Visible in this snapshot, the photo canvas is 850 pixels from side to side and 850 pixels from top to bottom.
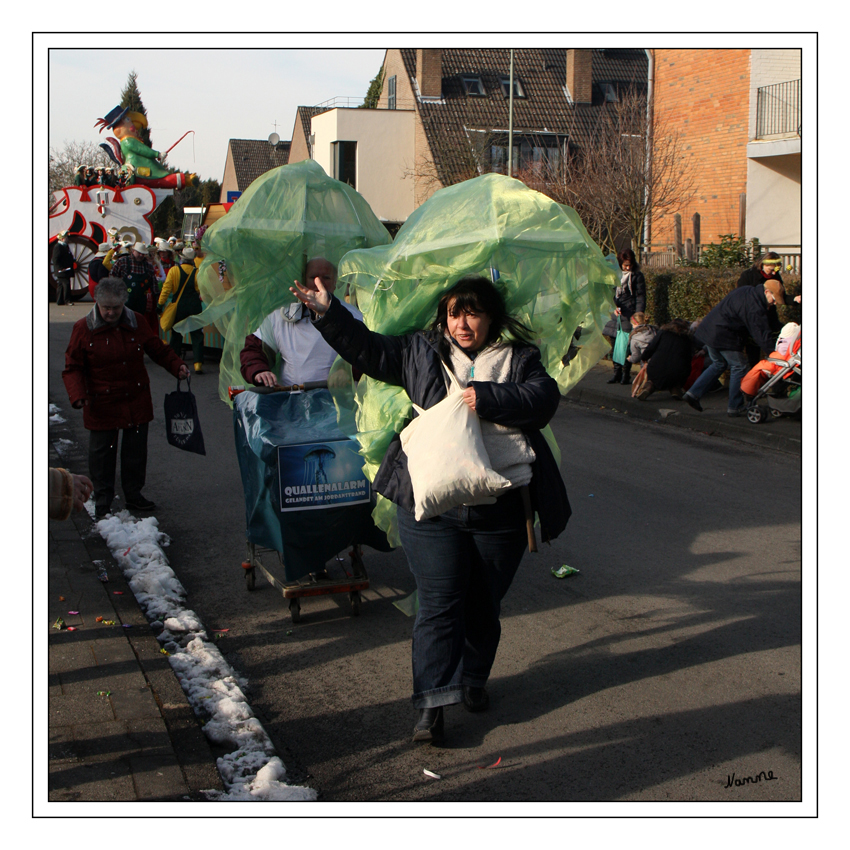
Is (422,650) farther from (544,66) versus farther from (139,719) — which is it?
(544,66)

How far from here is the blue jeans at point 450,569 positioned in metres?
3.62

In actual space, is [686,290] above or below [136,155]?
below

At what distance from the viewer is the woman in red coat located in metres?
6.70

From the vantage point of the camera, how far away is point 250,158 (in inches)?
2351

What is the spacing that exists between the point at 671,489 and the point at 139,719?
5.37 metres

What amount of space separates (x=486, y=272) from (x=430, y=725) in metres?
1.86

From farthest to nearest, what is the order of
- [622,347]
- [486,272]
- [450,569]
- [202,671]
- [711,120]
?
[711,120]
[622,347]
[202,671]
[486,272]
[450,569]

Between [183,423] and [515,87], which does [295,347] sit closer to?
[183,423]

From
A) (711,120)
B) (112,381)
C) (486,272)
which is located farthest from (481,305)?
(711,120)

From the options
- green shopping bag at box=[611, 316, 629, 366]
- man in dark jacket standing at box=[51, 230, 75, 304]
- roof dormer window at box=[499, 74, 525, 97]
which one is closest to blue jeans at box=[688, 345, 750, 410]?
green shopping bag at box=[611, 316, 629, 366]

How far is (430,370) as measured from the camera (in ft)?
11.8

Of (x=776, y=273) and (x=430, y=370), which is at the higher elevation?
(x=776, y=273)

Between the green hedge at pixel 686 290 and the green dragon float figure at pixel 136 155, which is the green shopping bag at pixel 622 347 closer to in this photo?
the green hedge at pixel 686 290
